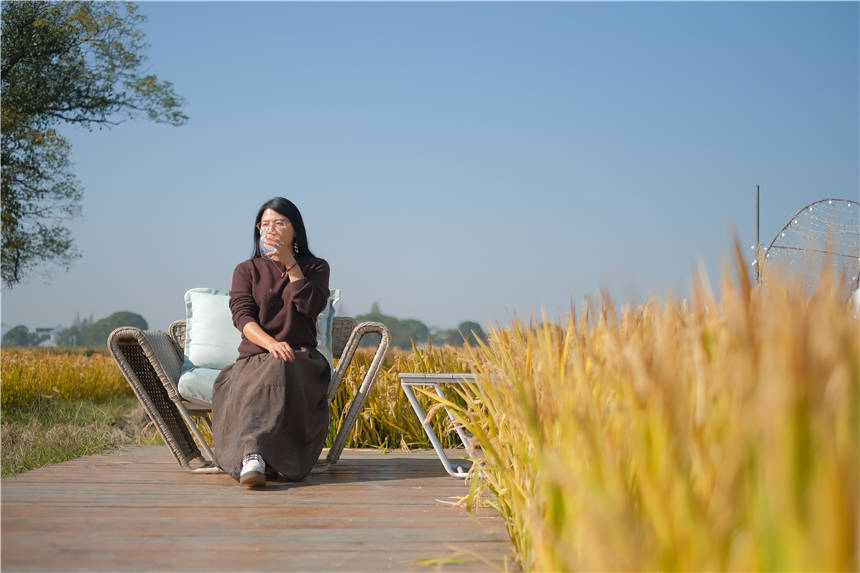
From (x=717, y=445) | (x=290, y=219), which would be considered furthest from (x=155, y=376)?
(x=717, y=445)

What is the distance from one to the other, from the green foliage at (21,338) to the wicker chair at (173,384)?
385 inches

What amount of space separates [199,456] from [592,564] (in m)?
3.44

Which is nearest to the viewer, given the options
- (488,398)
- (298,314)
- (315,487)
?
(488,398)

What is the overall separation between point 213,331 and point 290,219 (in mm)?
908

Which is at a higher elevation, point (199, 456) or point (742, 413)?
point (742, 413)

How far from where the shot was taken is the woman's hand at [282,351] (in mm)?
3672

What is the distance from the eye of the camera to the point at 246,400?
11.8 ft

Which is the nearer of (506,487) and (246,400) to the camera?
(506,487)

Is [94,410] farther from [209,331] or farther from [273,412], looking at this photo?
[273,412]

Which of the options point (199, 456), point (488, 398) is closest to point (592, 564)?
point (488, 398)

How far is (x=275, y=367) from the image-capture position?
3652 millimetres

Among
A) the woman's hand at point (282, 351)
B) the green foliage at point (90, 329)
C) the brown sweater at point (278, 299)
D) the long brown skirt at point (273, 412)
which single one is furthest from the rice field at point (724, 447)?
the green foliage at point (90, 329)

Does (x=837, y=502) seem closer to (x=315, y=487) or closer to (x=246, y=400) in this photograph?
(x=315, y=487)

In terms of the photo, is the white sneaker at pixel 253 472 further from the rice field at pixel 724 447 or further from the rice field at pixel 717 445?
the rice field at pixel 724 447
